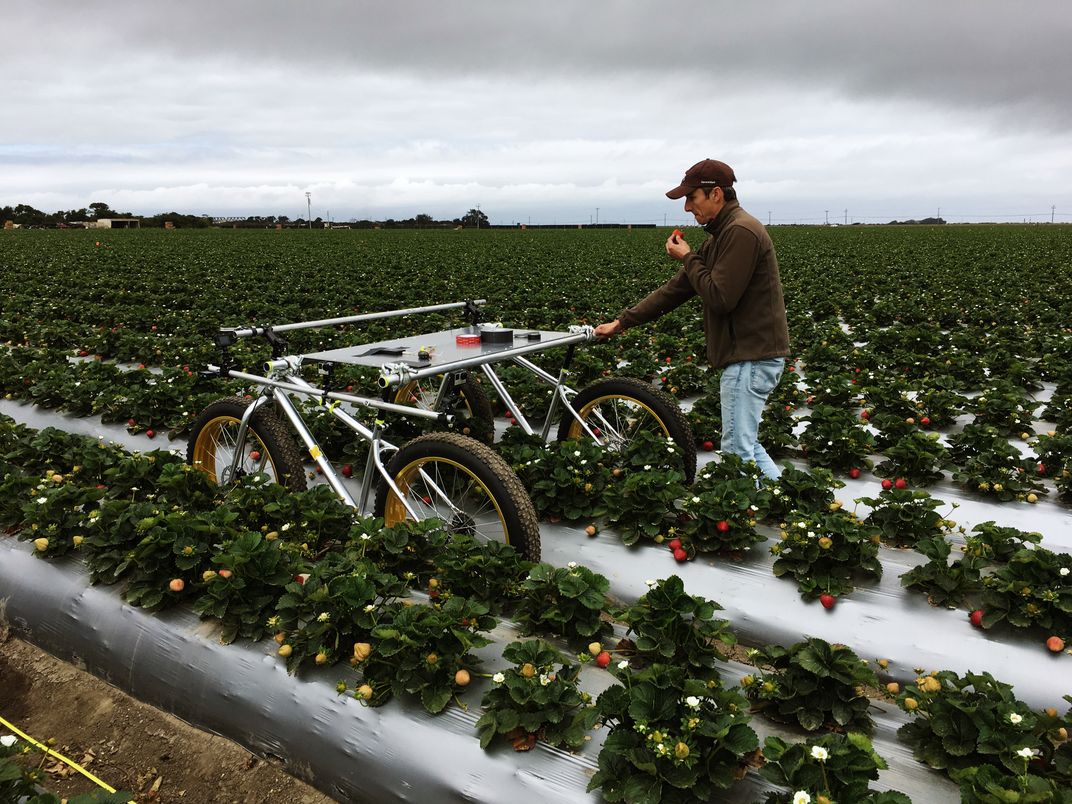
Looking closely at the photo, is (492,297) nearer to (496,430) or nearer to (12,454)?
(496,430)

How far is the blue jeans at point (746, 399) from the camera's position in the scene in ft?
13.5

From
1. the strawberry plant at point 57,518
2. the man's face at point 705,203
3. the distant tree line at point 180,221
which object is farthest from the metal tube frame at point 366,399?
the distant tree line at point 180,221

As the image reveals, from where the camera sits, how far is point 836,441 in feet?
17.0

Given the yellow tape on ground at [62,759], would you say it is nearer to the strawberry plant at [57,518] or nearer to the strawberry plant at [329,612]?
the strawberry plant at [329,612]

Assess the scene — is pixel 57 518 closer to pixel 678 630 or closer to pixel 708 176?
pixel 678 630

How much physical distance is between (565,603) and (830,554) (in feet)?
4.47

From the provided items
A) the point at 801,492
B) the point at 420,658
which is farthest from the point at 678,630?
the point at 801,492

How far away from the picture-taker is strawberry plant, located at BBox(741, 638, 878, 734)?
2.47m

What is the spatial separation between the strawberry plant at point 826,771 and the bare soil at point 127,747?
5.15 ft

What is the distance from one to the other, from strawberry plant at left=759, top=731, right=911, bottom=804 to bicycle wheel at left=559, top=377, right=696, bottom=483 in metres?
2.44

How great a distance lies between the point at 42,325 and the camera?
10.9 meters

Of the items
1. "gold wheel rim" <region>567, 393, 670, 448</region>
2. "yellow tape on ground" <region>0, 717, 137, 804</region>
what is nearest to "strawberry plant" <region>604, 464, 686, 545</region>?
"gold wheel rim" <region>567, 393, 670, 448</region>

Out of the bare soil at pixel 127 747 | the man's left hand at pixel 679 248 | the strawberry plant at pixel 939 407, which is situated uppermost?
the man's left hand at pixel 679 248

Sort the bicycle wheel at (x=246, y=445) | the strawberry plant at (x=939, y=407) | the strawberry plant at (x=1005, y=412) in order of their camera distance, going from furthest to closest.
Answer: the strawberry plant at (x=939, y=407)
the strawberry plant at (x=1005, y=412)
the bicycle wheel at (x=246, y=445)
